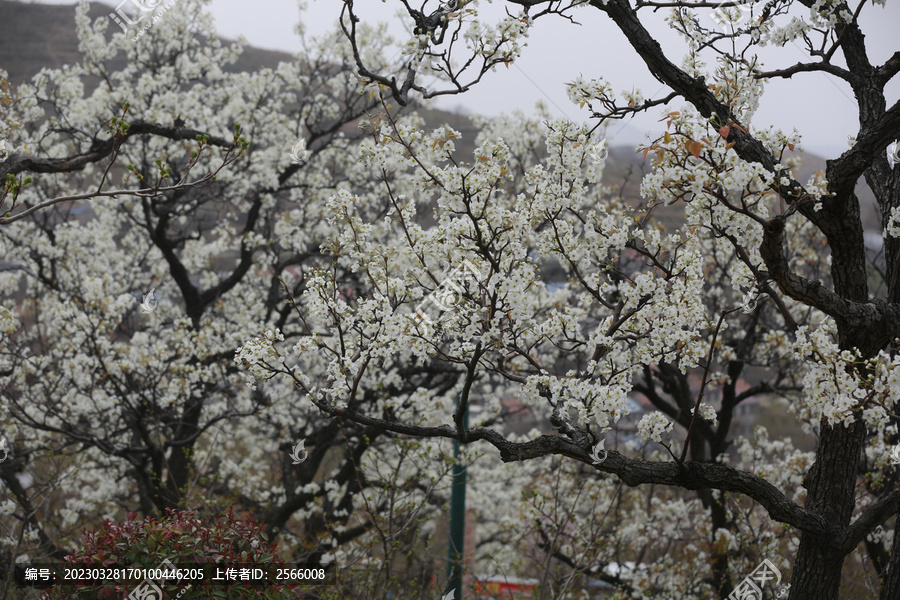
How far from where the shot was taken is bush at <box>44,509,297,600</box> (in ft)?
10.1

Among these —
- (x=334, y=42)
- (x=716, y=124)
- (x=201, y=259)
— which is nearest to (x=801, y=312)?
(x=716, y=124)

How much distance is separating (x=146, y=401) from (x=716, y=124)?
6096 mm

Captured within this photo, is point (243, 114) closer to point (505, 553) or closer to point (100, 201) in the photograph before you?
point (100, 201)

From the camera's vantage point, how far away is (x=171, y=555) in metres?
3.16

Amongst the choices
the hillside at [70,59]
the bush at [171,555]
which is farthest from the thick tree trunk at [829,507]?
the bush at [171,555]

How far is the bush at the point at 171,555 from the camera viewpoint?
307cm

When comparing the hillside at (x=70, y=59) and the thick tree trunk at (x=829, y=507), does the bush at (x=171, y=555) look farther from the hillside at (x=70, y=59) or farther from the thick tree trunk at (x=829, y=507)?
the hillside at (x=70, y=59)

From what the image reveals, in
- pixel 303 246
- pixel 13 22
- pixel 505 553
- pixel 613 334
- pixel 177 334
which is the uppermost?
pixel 13 22

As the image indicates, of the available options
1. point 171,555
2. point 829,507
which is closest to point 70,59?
point 171,555

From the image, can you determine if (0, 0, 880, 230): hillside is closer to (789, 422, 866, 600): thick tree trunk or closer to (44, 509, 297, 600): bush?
(789, 422, 866, 600): thick tree trunk

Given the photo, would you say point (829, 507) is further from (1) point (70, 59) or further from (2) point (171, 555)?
(1) point (70, 59)

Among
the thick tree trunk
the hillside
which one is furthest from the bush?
the hillside

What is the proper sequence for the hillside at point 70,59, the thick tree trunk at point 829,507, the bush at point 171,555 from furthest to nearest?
the hillside at point 70,59
the thick tree trunk at point 829,507
the bush at point 171,555

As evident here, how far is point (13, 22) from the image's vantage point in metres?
16.0
